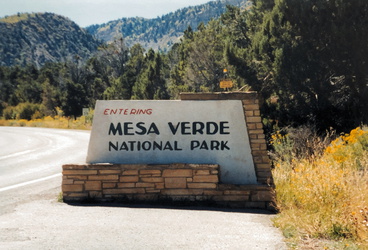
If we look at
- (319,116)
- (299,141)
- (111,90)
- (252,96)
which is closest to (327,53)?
(319,116)

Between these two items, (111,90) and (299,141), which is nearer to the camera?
(299,141)

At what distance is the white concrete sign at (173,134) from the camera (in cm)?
703

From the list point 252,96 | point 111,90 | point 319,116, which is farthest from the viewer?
point 111,90

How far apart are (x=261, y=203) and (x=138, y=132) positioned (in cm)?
233

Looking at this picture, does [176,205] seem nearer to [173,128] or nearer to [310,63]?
[173,128]

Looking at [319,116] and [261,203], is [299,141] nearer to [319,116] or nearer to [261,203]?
[319,116]

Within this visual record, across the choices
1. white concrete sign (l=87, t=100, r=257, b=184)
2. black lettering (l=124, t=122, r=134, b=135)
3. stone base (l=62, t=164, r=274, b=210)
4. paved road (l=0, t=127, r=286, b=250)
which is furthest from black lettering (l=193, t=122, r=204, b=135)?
paved road (l=0, t=127, r=286, b=250)

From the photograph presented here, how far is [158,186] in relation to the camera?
6.73 meters

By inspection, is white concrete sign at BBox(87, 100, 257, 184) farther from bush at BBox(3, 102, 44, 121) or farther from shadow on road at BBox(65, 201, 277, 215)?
bush at BBox(3, 102, 44, 121)

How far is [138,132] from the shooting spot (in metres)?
7.24

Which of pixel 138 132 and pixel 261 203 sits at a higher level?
pixel 138 132

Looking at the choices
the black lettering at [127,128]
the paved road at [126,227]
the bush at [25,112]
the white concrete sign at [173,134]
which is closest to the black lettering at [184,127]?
the white concrete sign at [173,134]

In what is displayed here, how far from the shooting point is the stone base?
6.63 meters

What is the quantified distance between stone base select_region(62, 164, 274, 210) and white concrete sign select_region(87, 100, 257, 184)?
38 centimetres
